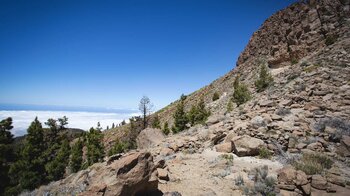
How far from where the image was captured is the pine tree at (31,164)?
75.2 feet

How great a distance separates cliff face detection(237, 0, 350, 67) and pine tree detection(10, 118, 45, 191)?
47421 mm

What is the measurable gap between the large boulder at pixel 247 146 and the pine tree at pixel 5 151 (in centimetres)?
2616

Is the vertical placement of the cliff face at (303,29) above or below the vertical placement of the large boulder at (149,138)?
above

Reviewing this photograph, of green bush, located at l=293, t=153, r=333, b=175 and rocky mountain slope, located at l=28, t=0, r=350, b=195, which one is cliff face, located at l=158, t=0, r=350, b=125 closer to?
rocky mountain slope, located at l=28, t=0, r=350, b=195

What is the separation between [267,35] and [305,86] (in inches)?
1743

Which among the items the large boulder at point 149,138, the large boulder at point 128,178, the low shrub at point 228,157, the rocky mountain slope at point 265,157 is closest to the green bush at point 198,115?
the large boulder at point 149,138

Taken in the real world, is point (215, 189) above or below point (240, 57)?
below

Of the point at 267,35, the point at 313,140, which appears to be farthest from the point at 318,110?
the point at 267,35

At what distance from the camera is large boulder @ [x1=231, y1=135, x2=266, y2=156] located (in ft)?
38.5

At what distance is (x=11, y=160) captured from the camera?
22547 mm

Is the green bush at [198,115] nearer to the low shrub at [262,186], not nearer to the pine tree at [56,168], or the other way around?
the pine tree at [56,168]

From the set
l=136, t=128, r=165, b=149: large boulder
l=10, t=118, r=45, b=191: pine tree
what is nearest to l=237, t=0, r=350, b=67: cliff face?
l=136, t=128, r=165, b=149: large boulder

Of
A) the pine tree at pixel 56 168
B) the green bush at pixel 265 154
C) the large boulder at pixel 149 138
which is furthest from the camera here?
the pine tree at pixel 56 168

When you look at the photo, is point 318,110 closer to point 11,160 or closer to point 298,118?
point 298,118
